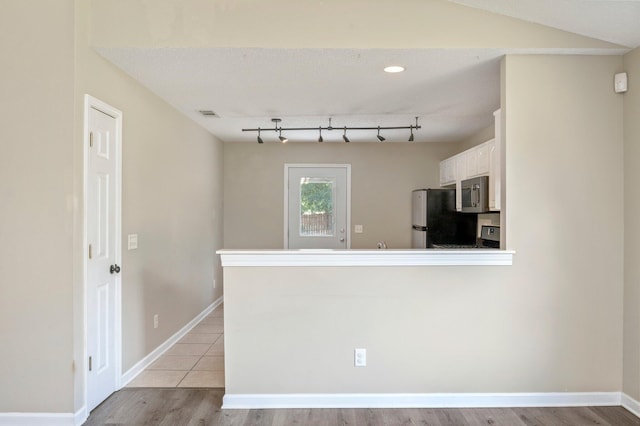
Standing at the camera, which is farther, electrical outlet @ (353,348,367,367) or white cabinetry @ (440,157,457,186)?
white cabinetry @ (440,157,457,186)

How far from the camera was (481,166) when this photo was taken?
13.7 feet

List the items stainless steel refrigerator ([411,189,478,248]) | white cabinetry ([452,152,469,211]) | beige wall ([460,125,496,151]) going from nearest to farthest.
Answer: white cabinetry ([452,152,469,211]), beige wall ([460,125,496,151]), stainless steel refrigerator ([411,189,478,248])

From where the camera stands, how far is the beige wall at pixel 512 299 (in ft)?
8.96

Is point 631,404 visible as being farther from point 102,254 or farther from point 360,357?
point 102,254

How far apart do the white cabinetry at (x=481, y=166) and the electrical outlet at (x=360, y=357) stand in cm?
146

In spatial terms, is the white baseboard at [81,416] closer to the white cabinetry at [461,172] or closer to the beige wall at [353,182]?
the beige wall at [353,182]

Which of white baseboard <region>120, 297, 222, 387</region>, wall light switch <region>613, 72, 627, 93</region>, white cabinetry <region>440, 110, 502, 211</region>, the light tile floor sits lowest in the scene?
the light tile floor

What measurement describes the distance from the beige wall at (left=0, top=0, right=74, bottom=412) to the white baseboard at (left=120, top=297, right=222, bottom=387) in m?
0.71

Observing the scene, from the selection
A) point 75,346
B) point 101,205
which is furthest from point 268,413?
point 101,205

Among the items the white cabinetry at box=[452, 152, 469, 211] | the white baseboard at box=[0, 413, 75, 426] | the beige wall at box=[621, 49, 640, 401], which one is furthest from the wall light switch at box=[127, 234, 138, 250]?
the beige wall at box=[621, 49, 640, 401]

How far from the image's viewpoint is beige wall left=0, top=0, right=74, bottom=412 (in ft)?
8.00

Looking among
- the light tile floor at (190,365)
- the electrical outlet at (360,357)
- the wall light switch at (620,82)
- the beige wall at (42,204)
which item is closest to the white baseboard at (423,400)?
the electrical outlet at (360,357)

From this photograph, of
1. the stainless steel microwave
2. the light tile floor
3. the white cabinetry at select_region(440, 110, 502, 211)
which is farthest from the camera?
the stainless steel microwave

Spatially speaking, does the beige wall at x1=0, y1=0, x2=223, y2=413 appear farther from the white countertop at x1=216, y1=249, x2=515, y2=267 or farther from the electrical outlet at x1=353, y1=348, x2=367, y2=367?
the electrical outlet at x1=353, y1=348, x2=367, y2=367
